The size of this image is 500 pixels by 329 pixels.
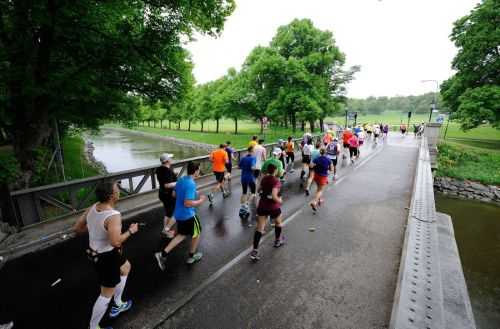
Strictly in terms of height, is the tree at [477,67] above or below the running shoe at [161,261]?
above

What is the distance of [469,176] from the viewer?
736 inches

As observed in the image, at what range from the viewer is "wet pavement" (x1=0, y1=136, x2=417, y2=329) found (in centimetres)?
319

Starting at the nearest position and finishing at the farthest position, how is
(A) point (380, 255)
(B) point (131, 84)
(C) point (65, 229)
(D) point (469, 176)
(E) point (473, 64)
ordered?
(A) point (380, 255) < (C) point (65, 229) < (B) point (131, 84) < (D) point (469, 176) < (E) point (473, 64)

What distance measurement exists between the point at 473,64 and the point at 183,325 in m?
35.3

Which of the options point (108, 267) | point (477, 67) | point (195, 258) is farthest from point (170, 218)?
point (477, 67)

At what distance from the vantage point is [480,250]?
34.0ft

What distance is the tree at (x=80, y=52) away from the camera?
5.17 meters

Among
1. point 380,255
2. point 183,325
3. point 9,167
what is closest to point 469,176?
point 380,255

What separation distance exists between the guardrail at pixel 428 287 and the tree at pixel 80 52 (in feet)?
24.5

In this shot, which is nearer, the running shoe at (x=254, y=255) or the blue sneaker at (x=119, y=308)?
the blue sneaker at (x=119, y=308)

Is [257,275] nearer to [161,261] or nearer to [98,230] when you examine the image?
[161,261]

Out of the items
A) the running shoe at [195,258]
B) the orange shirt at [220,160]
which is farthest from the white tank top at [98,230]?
the orange shirt at [220,160]

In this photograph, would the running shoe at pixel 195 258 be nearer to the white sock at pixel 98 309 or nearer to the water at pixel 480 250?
the white sock at pixel 98 309

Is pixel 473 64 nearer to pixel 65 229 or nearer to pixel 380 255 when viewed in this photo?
pixel 380 255
